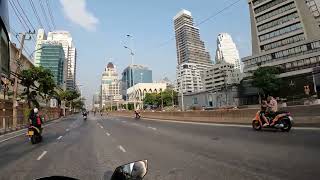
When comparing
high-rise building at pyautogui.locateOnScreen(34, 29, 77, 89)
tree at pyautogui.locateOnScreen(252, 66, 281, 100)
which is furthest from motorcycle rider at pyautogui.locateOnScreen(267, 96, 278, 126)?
tree at pyautogui.locateOnScreen(252, 66, 281, 100)

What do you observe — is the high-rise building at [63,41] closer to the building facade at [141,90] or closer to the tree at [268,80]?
the building facade at [141,90]

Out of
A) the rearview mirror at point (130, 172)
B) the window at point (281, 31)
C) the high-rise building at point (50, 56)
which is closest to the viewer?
the rearview mirror at point (130, 172)

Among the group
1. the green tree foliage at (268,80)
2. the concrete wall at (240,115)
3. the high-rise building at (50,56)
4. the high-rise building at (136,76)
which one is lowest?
the concrete wall at (240,115)

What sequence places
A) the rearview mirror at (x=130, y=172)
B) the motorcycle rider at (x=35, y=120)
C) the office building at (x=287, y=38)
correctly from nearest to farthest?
the rearview mirror at (x=130, y=172) < the motorcycle rider at (x=35, y=120) < the office building at (x=287, y=38)

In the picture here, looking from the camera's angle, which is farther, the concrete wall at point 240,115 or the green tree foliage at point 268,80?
the green tree foliage at point 268,80

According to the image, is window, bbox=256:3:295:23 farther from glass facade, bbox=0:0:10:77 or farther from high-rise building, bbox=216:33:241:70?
glass facade, bbox=0:0:10:77

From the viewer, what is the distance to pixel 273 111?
54.5ft

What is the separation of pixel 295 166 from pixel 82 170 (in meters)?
5.06

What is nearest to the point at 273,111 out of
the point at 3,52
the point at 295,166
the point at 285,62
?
the point at 295,166

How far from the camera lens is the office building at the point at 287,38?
280ft

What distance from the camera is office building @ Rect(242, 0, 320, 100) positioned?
85312mm

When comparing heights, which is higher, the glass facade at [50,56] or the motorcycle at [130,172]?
the glass facade at [50,56]

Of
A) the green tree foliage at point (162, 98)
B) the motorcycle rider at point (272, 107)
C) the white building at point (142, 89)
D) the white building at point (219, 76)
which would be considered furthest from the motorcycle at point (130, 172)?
the white building at point (142, 89)

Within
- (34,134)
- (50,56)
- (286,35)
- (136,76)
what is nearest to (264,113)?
(34,134)
